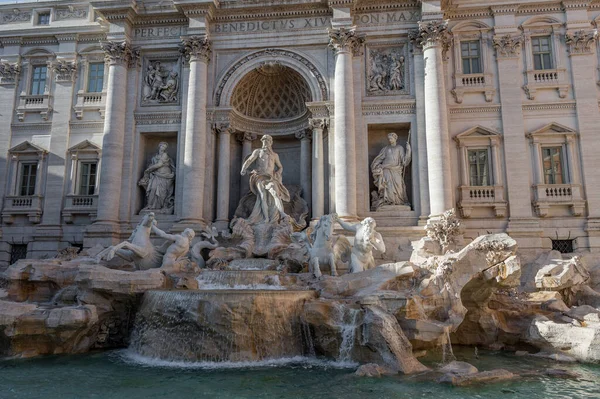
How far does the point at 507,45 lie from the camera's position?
18047mm

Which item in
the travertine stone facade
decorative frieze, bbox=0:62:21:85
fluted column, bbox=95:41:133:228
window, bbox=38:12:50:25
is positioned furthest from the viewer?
window, bbox=38:12:50:25

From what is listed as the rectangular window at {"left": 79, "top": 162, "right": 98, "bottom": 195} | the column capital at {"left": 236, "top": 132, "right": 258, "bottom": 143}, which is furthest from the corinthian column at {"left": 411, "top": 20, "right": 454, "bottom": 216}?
the rectangular window at {"left": 79, "top": 162, "right": 98, "bottom": 195}

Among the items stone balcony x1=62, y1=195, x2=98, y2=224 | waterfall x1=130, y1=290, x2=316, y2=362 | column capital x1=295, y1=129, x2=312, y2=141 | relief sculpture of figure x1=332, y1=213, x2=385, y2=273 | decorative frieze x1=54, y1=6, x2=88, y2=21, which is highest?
decorative frieze x1=54, y1=6, x2=88, y2=21

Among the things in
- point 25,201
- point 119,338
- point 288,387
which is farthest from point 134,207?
point 288,387

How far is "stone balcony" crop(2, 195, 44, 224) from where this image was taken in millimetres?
19391

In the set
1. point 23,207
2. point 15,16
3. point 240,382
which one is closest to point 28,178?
point 23,207

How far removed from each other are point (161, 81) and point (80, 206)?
6.20 m

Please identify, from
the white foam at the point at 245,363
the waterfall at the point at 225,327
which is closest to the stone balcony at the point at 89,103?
the waterfall at the point at 225,327

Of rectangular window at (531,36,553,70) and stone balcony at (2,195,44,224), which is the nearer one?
rectangular window at (531,36,553,70)

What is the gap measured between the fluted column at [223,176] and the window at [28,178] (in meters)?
8.52

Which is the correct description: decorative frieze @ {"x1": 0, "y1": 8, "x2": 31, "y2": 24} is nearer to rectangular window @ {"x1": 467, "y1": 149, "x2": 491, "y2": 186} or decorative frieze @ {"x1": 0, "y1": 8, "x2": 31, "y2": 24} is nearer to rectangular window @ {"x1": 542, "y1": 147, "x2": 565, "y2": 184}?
rectangular window @ {"x1": 467, "y1": 149, "x2": 491, "y2": 186}

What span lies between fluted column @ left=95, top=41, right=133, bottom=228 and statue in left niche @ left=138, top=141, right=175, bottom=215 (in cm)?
109

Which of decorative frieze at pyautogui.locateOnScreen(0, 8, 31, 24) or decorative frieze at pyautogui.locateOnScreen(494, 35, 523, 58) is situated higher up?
decorative frieze at pyautogui.locateOnScreen(0, 8, 31, 24)

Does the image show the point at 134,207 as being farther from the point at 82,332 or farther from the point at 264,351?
the point at 264,351
